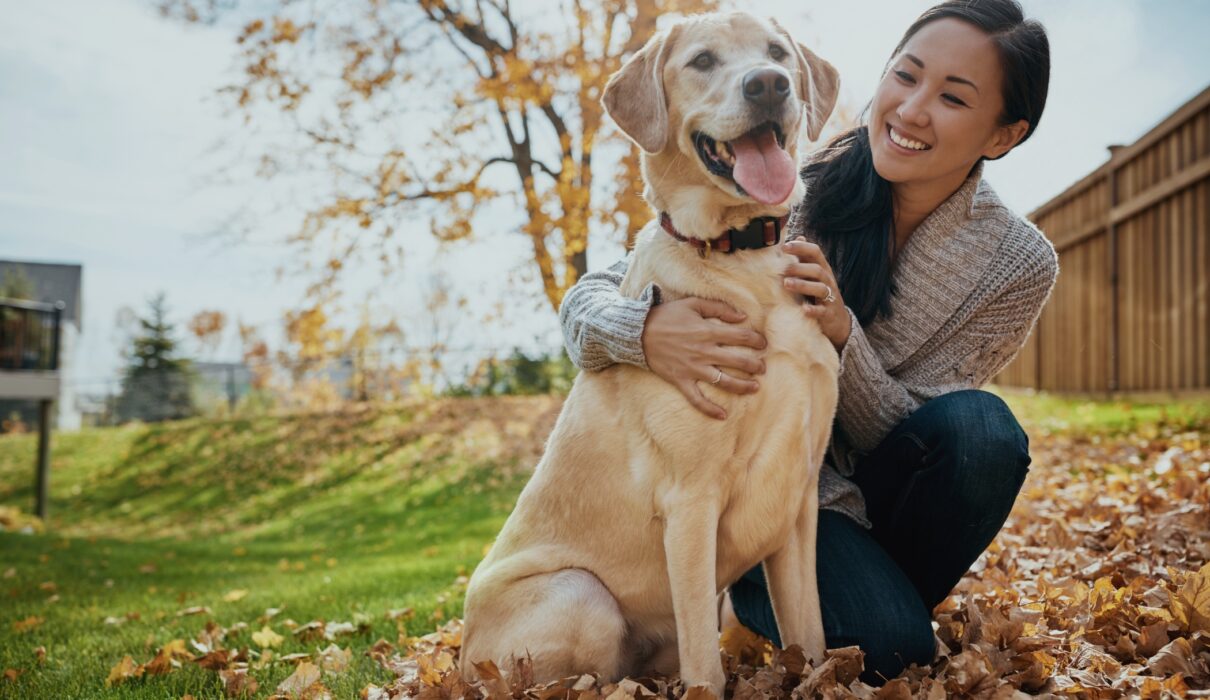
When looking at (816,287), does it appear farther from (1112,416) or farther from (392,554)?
(1112,416)

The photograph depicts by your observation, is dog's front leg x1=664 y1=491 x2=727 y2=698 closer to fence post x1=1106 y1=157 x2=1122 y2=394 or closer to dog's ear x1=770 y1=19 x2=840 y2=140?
dog's ear x1=770 y1=19 x2=840 y2=140

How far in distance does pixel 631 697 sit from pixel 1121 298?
9080mm

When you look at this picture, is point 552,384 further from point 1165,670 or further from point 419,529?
point 1165,670

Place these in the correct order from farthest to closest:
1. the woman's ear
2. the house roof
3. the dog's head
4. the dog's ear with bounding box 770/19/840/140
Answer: the house roof
the woman's ear
the dog's ear with bounding box 770/19/840/140
the dog's head

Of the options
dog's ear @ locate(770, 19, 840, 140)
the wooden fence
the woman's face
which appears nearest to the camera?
dog's ear @ locate(770, 19, 840, 140)

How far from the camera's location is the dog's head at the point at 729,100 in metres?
2.08

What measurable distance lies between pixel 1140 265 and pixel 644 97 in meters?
8.22

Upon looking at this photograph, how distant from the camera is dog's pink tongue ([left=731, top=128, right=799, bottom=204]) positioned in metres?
2.07

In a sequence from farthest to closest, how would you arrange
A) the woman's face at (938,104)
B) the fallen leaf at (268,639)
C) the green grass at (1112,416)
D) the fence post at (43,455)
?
the fence post at (43,455), the green grass at (1112,416), the fallen leaf at (268,639), the woman's face at (938,104)

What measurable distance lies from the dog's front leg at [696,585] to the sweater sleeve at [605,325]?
40 cm

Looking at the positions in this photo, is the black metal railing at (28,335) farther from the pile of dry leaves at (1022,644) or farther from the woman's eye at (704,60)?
the woman's eye at (704,60)

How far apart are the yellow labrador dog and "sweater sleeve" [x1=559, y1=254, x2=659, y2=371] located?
0.05m

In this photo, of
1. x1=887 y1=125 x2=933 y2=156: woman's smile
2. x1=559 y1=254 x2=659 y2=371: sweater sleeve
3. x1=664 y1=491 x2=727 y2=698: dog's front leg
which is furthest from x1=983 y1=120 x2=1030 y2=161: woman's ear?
x1=664 y1=491 x2=727 y2=698: dog's front leg

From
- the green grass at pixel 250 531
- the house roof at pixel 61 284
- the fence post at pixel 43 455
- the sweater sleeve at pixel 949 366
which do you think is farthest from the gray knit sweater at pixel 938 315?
the house roof at pixel 61 284
